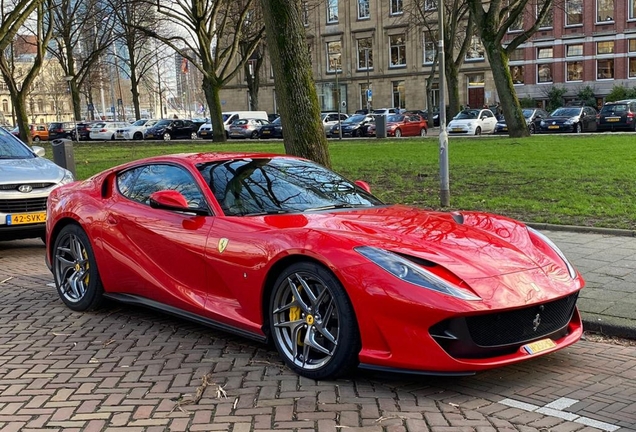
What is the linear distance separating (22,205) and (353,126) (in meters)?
32.0

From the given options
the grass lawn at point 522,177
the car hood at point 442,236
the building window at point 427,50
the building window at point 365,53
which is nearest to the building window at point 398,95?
the building window at point 427,50

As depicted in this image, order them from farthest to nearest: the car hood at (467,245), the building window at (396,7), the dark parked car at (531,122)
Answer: the building window at (396,7) < the dark parked car at (531,122) < the car hood at (467,245)

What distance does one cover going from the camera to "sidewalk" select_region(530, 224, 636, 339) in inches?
208

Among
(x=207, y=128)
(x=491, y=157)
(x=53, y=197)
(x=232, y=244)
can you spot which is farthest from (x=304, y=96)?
(x=207, y=128)

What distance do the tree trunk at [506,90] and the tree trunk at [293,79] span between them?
17105mm

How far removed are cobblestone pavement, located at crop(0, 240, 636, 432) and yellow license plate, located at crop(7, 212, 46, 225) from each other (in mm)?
3845

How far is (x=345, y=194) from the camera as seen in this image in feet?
18.1

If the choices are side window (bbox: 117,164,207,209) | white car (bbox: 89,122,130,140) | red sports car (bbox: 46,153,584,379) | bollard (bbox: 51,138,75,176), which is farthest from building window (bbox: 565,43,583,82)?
side window (bbox: 117,164,207,209)

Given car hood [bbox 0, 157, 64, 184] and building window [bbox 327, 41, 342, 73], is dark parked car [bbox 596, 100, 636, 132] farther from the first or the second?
building window [bbox 327, 41, 342, 73]

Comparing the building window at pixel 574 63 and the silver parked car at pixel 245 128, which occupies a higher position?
the building window at pixel 574 63

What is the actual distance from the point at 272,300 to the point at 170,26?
43.6 m

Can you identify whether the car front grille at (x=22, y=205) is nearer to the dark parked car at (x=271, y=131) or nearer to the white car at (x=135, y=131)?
the dark parked car at (x=271, y=131)

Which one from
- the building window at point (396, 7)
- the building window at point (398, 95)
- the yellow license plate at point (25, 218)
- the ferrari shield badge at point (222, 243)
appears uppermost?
the building window at point (396, 7)

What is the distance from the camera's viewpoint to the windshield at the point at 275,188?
5066mm
